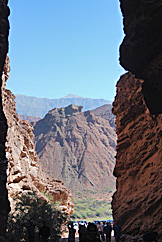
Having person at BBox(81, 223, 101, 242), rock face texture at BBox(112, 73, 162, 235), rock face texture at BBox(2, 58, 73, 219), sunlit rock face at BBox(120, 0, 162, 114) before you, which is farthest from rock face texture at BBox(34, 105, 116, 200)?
person at BBox(81, 223, 101, 242)

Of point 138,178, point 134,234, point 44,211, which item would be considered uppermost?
point 138,178

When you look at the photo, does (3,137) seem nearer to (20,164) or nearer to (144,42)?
(144,42)

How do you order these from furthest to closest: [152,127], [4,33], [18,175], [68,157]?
1. [68,157]
2. [18,175]
3. [152,127]
4. [4,33]

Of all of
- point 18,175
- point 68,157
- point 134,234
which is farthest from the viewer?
point 68,157

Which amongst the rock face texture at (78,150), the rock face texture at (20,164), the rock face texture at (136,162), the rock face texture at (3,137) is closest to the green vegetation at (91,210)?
the rock face texture at (78,150)

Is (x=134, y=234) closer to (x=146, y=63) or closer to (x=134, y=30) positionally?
(x=146, y=63)

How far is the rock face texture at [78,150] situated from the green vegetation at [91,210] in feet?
18.1

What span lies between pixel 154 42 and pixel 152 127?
642 cm

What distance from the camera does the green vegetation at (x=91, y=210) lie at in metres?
76.8

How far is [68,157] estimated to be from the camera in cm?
11738

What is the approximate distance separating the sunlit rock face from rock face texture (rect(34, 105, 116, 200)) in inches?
3502

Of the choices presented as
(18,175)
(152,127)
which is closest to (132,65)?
(152,127)

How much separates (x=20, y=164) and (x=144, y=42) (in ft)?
68.0

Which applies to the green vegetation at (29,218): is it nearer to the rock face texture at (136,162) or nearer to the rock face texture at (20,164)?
the rock face texture at (20,164)
